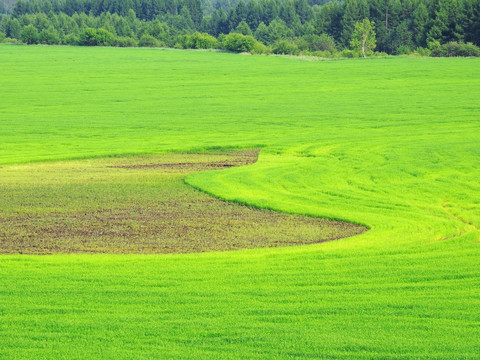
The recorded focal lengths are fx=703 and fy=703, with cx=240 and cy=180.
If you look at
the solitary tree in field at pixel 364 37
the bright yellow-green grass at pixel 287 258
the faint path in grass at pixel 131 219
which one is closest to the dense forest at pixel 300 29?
the solitary tree in field at pixel 364 37

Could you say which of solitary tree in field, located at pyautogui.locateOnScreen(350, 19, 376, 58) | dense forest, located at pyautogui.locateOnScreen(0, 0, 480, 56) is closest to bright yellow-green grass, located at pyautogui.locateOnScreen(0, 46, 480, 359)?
dense forest, located at pyautogui.locateOnScreen(0, 0, 480, 56)

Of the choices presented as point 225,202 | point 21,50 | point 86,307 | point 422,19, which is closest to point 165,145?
point 225,202

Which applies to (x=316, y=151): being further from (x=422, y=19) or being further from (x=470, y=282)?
(x=422, y=19)

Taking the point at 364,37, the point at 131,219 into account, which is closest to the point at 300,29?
the point at 364,37

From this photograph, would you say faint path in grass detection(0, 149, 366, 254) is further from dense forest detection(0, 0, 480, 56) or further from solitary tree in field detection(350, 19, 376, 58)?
solitary tree in field detection(350, 19, 376, 58)

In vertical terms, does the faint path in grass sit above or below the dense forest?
below

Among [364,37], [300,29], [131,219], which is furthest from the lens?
[300,29]

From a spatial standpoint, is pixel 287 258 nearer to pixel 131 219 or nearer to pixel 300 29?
pixel 131 219
